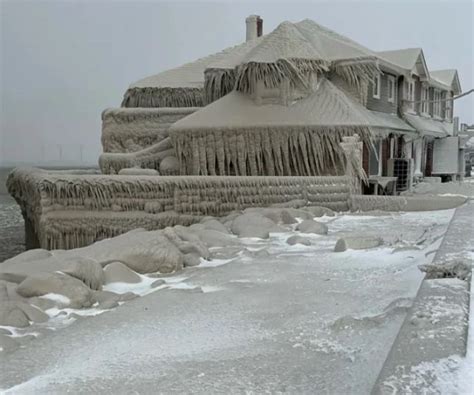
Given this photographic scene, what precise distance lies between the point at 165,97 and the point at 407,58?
10887 millimetres

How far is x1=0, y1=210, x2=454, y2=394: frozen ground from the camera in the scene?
127 inches

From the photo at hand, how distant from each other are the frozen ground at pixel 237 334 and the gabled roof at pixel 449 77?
24150 millimetres

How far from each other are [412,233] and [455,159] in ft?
62.5

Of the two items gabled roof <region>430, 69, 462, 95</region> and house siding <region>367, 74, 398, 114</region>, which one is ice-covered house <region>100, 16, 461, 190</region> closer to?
house siding <region>367, 74, 398, 114</region>

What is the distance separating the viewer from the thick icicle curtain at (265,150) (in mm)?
16312

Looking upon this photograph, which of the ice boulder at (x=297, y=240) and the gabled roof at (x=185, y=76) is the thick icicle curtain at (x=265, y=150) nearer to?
the gabled roof at (x=185, y=76)

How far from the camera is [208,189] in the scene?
11656mm

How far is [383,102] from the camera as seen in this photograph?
19906 mm

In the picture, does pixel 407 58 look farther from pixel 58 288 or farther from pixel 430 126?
pixel 58 288

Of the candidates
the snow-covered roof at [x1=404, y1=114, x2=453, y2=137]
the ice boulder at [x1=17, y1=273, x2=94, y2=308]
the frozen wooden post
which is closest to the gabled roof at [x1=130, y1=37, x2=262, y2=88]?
the snow-covered roof at [x1=404, y1=114, x2=453, y2=137]

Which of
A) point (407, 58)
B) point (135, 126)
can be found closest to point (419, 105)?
point (407, 58)

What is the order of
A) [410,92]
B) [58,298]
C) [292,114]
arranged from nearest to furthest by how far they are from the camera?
[58,298] → [292,114] → [410,92]

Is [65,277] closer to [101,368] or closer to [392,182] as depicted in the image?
[101,368]

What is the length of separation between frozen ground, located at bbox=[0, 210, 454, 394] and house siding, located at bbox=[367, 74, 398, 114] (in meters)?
13.3
